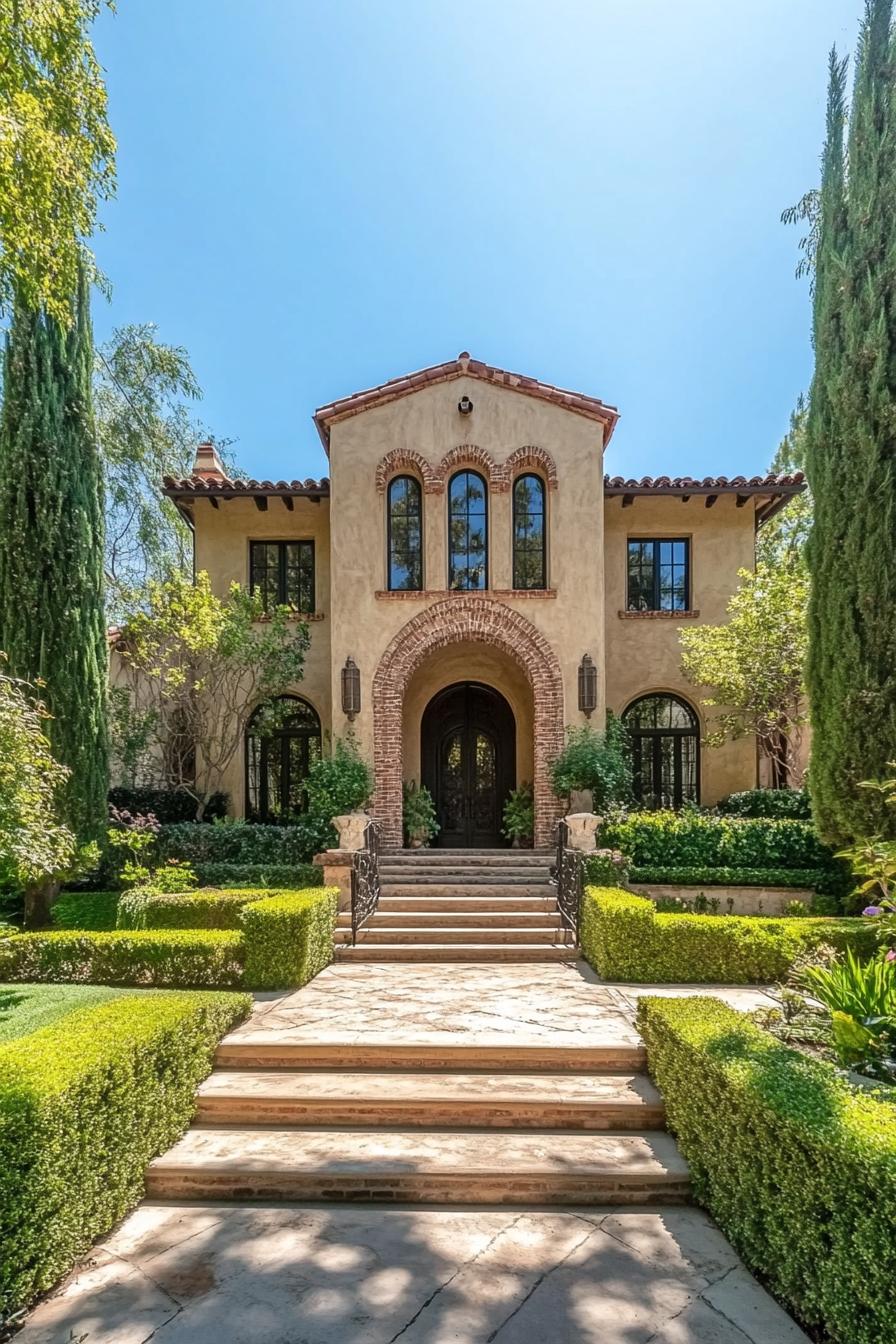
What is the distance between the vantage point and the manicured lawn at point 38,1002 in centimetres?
566

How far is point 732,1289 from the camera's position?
11.2 ft

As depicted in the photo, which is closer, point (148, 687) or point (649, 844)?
point (649, 844)

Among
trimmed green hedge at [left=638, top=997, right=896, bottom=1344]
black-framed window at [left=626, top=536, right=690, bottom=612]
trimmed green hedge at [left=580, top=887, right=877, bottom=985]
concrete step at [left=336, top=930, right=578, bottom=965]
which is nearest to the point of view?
trimmed green hedge at [left=638, top=997, right=896, bottom=1344]

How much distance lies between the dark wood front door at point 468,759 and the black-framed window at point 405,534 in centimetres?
268

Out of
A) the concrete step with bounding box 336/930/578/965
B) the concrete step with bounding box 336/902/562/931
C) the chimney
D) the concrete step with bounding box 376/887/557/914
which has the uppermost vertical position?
the chimney

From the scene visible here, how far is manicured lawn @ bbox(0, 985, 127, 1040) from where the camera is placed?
223 inches

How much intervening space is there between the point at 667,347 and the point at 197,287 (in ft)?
43.7

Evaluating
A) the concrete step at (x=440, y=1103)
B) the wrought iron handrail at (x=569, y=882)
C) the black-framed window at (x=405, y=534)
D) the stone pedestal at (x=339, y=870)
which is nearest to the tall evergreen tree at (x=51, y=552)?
the stone pedestal at (x=339, y=870)

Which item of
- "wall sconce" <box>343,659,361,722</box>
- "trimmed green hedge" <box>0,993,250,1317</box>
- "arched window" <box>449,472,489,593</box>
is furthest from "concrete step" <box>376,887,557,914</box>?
"arched window" <box>449,472,489,593</box>

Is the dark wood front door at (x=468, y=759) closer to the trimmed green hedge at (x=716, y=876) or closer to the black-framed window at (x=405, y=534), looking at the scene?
the black-framed window at (x=405, y=534)

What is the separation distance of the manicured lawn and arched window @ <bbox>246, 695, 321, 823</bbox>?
259 inches

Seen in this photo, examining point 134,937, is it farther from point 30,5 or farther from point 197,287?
point 197,287

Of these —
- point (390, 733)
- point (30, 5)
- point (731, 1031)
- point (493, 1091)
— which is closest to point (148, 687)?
point (390, 733)

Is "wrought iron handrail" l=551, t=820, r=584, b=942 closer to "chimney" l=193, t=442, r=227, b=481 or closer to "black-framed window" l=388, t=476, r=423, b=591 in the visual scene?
"black-framed window" l=388, t=476, r=423, b=591
